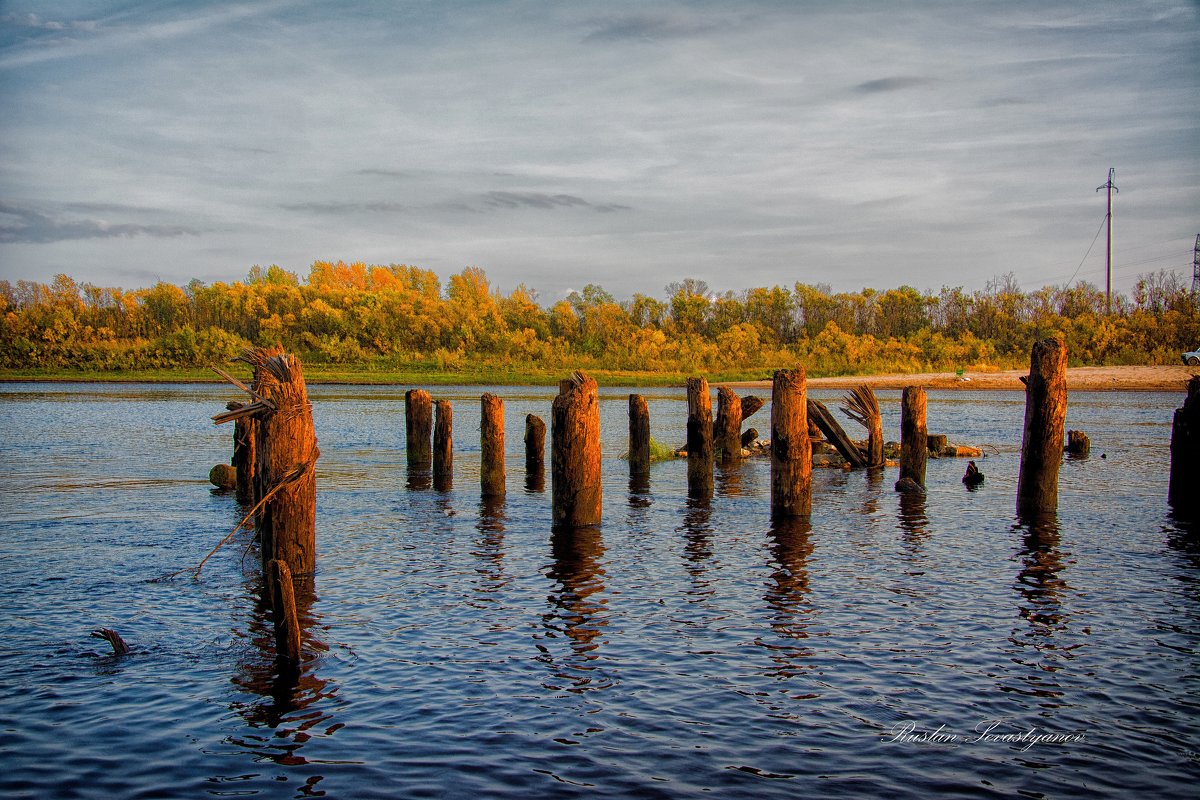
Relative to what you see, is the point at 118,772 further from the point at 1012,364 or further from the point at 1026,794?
the point at 1012,364

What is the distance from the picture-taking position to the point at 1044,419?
16.2 metres

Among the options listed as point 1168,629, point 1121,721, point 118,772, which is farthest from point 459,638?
point 1168,629

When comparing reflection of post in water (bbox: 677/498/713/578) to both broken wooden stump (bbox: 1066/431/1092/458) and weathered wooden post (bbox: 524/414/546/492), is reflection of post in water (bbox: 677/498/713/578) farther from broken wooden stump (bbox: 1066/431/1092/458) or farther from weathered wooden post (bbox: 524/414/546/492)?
broken wooden stump (bbox: 1066/431/1092/458)

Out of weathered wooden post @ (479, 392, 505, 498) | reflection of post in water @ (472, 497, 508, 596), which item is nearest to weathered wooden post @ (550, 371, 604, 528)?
reflection of post in water @ (472, 497, 508, 596)

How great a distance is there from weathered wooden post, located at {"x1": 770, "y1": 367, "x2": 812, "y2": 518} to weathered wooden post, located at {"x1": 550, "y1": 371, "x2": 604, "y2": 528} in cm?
287

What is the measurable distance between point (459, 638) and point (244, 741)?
2962mm

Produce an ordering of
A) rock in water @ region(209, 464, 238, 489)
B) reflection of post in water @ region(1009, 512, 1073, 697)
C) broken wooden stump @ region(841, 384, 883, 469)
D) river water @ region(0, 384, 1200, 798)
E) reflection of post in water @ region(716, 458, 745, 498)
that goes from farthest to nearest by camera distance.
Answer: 1. broken wooden stump @ region(841, 384, 883, 469)
2. reflection of post in water @ region(716, 458, 745, 498)
3. rock in water @ region(209, 464, 238, 489)
4. reflection of post in water @ region(1009, 512, 1073, 697)
5. river water @ region(0, 384, 1200, 798)

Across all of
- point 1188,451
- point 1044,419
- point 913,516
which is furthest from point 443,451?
point 1188,451

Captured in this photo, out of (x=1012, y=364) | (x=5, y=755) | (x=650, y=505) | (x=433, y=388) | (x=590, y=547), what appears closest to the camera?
(x=5, y=755)

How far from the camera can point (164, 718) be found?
25.8ft

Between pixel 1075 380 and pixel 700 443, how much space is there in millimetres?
64898

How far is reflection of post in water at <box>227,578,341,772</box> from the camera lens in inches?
290

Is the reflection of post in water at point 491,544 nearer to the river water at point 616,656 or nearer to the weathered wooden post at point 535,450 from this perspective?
the river water at point 616,656

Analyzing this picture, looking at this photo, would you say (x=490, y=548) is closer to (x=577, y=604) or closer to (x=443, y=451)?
(x=577, y=604)
